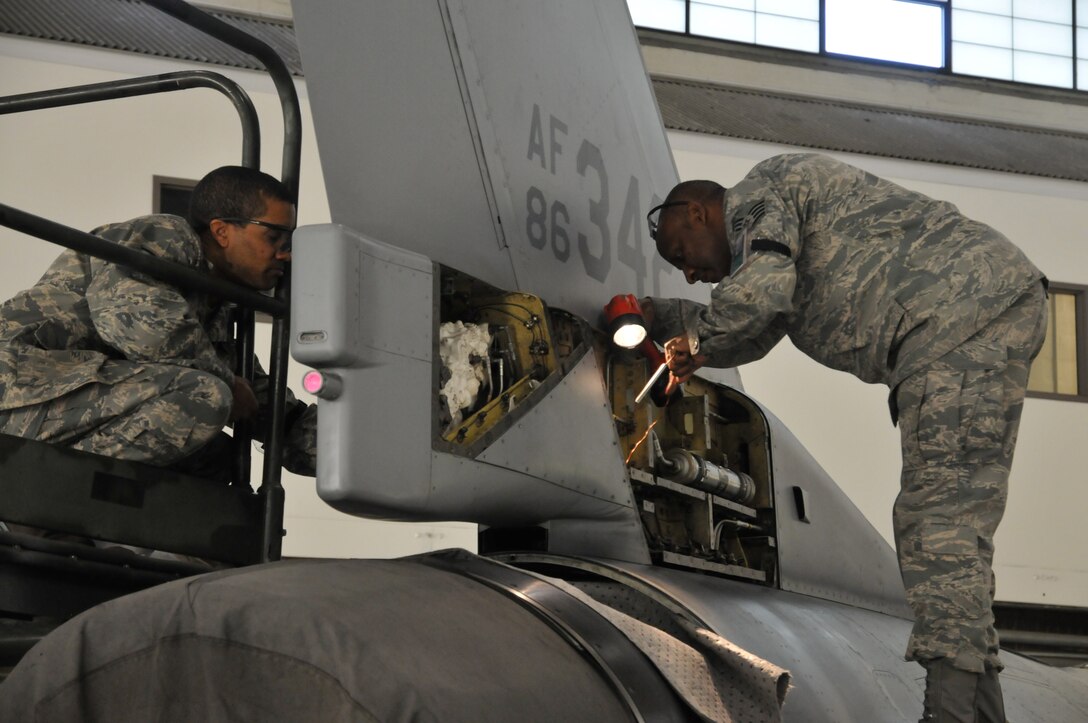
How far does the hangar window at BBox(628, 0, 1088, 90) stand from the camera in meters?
13.4

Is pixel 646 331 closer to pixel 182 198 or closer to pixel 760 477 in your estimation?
pixel 760 477

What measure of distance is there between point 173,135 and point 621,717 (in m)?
9.20

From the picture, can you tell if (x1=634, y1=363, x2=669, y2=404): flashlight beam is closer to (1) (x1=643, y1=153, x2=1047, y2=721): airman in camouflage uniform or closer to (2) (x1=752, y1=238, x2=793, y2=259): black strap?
(1) (x1=643, y1=153, x2=1047, y2=721): airman in camouflage uniform

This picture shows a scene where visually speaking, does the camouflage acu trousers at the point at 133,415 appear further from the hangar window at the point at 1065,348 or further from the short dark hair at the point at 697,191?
the hangar window at the point at 1065,348

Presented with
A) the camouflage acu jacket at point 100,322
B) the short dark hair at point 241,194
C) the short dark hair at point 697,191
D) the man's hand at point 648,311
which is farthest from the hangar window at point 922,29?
the camouflage acu jacket at point 100,322

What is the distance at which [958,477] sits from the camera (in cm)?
350

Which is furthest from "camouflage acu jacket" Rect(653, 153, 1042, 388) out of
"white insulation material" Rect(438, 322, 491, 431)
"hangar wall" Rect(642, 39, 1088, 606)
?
"hangar wall" Rect(642, 39, 1088, 606)

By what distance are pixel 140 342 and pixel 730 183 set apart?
938 centimetres

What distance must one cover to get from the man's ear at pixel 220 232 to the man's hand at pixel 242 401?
33 centimetres

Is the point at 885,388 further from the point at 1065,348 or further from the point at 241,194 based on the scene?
the point at 241,194

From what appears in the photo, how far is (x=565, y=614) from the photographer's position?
2.42 metres

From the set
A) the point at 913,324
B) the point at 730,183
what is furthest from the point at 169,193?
the point at 913,324

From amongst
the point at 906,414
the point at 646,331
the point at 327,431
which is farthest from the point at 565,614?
the point at 906,414

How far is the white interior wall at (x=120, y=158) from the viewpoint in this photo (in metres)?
10.2
